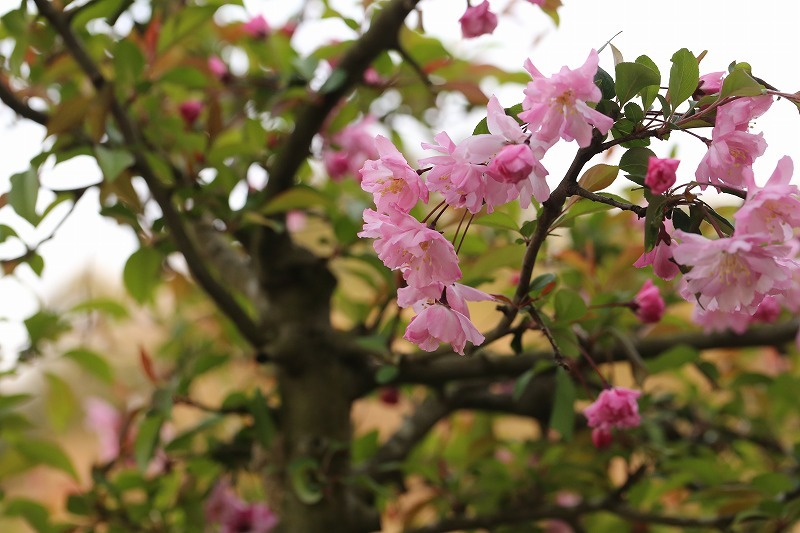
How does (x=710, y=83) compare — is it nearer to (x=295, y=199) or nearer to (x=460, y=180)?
(x=460, y=180)

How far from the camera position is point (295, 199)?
86cm

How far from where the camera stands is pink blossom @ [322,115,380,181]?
128 centimetres

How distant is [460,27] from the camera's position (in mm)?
748

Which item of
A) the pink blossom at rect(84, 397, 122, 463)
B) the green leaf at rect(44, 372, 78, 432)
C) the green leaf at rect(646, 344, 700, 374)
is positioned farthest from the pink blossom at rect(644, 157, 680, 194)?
the pink blossom at rect(84, 397, 122, 463)

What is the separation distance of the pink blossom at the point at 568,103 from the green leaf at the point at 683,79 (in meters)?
0.07

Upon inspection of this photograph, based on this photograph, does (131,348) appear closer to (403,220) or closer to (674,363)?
(674,363)

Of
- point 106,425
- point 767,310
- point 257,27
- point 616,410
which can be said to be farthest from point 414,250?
point 106,425

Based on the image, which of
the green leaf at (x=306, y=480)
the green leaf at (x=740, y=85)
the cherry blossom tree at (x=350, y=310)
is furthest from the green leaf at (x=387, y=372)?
the green leaf at (x=740, y=85)

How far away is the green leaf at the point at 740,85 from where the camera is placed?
421mm

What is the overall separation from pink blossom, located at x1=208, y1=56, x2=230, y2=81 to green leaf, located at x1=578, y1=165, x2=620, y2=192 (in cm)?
76

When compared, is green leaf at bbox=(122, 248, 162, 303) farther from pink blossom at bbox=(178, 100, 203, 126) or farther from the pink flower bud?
the pink flower bud

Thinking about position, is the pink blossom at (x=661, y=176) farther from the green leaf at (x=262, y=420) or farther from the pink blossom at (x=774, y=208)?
the green leaf at (x=262, y=420)

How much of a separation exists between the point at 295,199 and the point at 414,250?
44 cm

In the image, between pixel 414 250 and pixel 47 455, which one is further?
pixel 47 455
